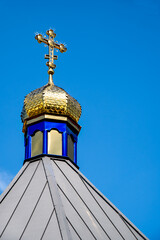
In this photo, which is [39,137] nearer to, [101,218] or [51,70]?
[51,70]

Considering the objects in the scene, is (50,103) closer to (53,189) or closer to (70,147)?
(70,147)

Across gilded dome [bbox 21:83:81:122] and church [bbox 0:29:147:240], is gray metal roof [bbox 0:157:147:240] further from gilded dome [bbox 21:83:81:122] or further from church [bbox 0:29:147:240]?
gilded dome [bbox 21:83:81:122]

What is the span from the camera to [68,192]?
49.2 ft

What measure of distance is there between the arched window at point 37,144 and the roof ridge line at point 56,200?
2.32ft

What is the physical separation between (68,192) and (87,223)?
1.16 metres

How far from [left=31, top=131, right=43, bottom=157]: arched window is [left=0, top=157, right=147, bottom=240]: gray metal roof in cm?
50

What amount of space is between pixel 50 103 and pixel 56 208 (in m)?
4.76

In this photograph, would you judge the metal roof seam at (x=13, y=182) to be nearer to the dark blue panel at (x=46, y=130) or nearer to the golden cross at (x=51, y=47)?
the dark blue panel at (x=46, y=130)

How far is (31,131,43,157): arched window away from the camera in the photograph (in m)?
17.3

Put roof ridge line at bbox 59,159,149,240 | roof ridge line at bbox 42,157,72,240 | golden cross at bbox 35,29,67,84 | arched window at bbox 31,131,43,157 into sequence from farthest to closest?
golden cross at bbox 35,29,67,84 → arched window at bbox 31,131,43,157 → roof ridge line at bbox 59,159,149,240 → roof ridge line at bbox 42,157,72,240

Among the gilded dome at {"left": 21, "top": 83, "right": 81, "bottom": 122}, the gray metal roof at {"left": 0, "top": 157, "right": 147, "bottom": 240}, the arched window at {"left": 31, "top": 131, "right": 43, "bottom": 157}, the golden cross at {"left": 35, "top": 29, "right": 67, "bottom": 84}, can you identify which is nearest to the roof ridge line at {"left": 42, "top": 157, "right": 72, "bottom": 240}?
the gray metal roof at {"left": 0, "top": 157, "right": 147, "bottom": 240}

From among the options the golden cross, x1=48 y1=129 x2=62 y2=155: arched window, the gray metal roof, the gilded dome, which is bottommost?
the gray metal roof

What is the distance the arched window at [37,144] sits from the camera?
17312mm

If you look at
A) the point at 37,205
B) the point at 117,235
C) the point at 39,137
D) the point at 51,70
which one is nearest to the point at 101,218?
the point at 117,235
